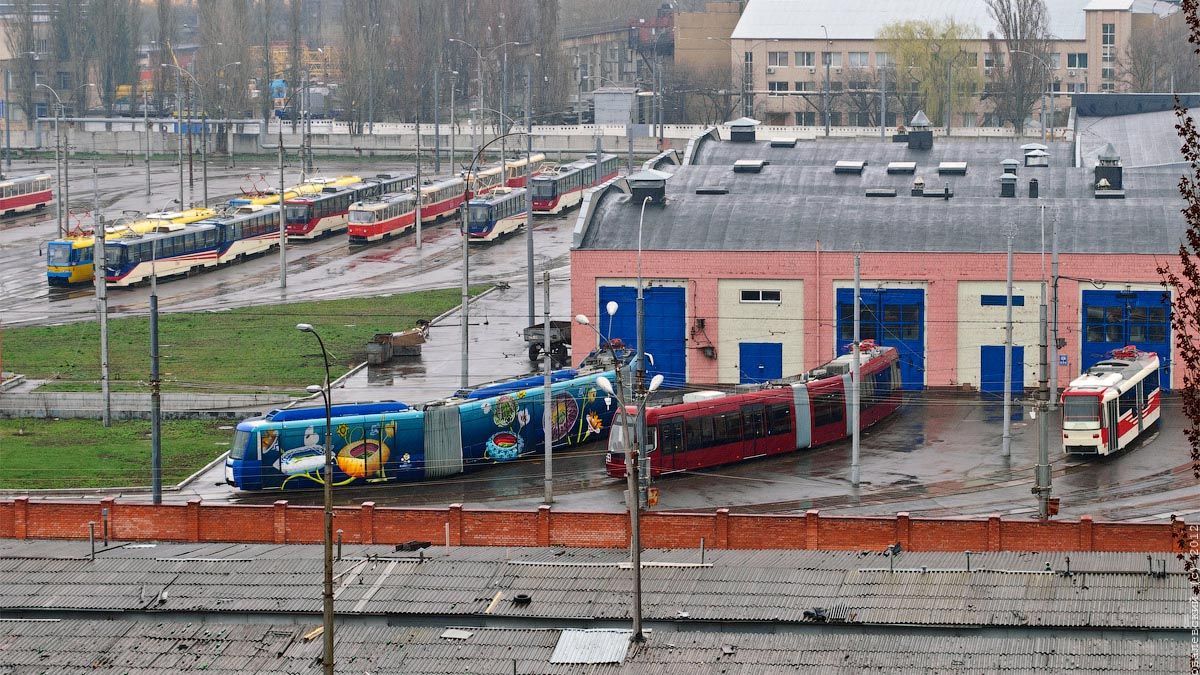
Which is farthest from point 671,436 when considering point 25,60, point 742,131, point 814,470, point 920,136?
point 25,60

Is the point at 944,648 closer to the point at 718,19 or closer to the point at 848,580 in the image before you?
the point at 848,580

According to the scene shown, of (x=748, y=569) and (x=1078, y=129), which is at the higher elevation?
Result: (x=1078, y=129)

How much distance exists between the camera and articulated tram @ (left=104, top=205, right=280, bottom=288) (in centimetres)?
9119

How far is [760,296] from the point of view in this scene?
6994 cm

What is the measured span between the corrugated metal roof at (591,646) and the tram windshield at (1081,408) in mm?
22641

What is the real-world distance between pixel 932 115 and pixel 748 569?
10795cm

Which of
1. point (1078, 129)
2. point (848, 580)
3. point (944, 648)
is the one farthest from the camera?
point (1078, 129)

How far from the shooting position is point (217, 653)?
3825 centimetres

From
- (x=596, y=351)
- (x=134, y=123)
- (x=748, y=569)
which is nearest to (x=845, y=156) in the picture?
(x=596, y=351)

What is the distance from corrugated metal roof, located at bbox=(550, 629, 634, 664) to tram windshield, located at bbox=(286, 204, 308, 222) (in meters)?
70.3

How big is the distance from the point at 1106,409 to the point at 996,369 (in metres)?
11.5

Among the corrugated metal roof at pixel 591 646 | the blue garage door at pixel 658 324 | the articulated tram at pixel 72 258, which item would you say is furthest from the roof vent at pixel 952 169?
the corrugated metal roof at pixel 591 646

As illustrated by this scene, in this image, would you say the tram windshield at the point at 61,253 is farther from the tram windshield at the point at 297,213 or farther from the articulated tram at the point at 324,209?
the tram windshield at the point at 297,213

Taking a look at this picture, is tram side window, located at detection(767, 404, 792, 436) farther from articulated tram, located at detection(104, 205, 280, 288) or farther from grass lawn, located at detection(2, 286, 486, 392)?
articulated tram, located at detection(104, 205, 280, 288)
